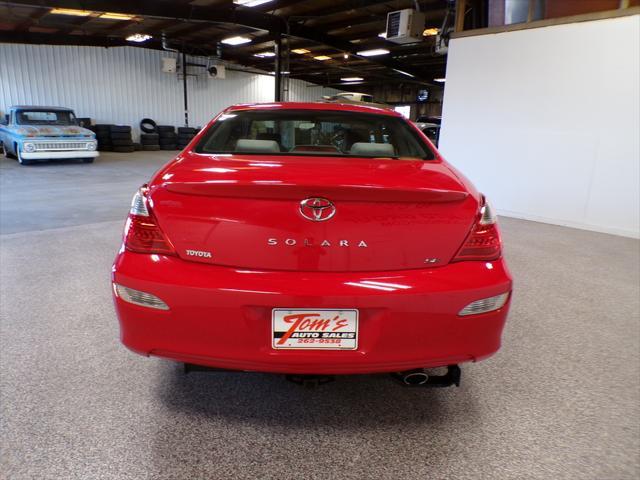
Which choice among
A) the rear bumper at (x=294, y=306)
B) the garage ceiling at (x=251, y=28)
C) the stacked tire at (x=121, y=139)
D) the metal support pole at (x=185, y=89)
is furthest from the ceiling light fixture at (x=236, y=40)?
the rear bumper at (x=294, y=306)

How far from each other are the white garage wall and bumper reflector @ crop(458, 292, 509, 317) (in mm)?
4664

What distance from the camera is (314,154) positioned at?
1846mm

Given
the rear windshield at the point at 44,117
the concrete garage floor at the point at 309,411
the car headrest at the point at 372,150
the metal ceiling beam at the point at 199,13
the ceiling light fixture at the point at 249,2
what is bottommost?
the concrete garage floor at the point at 309,411

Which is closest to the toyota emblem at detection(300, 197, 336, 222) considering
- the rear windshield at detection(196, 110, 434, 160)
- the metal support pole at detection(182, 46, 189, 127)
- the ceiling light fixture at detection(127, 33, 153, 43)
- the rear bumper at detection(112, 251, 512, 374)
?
the rear bumper at detection(112, 251, 512, 374)

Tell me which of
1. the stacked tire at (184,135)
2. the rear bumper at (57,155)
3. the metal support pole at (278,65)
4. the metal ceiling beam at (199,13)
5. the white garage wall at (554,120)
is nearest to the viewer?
the white garage wall at (554,120)

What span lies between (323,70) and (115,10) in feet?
39.8

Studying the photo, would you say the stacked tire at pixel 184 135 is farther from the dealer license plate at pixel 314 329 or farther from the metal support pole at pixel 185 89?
the dealer license plate at pixel 314 329

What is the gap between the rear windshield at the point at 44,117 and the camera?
9985mm

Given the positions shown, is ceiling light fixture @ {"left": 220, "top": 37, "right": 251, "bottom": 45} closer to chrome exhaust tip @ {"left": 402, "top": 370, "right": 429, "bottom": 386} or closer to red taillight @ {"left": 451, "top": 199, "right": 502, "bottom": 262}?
red taillight @ {"left": 451, "top": 199, "right": 502, "bottom": 262}

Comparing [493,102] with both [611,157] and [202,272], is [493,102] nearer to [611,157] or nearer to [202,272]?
[611,157]

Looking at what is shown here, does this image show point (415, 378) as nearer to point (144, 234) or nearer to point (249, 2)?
point (144, 234)

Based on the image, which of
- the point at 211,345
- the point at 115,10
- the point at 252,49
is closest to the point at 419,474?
the point at 211,345

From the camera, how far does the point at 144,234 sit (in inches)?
54.7

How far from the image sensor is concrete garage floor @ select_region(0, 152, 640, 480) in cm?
140
